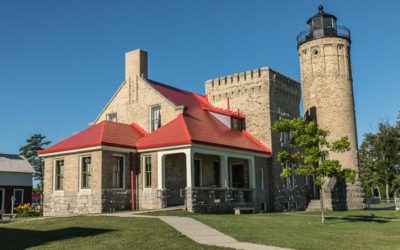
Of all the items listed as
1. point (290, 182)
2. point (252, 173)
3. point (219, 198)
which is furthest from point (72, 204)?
point (290, 182)

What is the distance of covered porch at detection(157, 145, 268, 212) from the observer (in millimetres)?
23094

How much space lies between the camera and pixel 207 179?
2742cm

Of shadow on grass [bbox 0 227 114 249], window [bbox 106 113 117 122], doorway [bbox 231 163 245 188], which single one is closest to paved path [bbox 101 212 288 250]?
shadow on grass [bbox 0 227 114 249]

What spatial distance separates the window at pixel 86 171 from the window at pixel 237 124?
1089 centimetres

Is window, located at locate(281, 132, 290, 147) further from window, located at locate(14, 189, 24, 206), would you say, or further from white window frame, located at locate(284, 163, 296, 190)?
window, located at locate(14, 189, 24, 206)

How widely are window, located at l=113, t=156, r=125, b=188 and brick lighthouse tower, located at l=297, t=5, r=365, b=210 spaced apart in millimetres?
15428

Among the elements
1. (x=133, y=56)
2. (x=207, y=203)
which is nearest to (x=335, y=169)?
(x=207, y=203)

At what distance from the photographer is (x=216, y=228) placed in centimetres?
1543

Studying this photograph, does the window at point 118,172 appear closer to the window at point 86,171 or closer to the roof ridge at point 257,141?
the window at point 86,171

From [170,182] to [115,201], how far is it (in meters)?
3.30

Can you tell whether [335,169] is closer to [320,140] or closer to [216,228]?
[320,140]

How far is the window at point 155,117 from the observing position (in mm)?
28370

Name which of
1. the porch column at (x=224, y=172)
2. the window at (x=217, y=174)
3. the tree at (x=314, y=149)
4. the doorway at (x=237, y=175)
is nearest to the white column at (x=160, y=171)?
the porch column at (x=224, y=172)

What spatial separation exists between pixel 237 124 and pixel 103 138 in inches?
435
